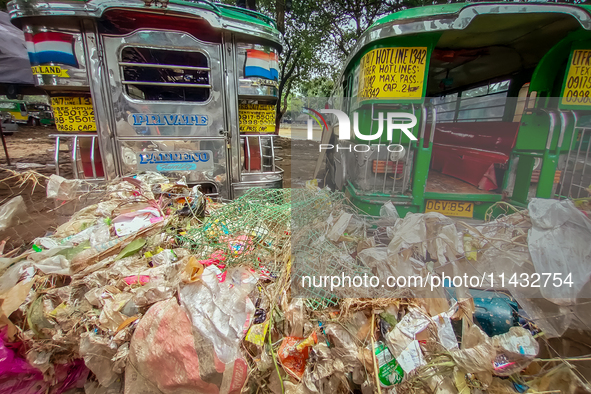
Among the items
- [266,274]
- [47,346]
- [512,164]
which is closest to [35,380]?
[47,346]

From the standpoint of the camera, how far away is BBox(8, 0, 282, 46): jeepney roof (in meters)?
2.57

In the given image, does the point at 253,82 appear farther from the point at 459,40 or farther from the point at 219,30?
the point at 459,40

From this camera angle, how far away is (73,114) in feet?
9.68

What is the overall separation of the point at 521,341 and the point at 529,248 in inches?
25.0

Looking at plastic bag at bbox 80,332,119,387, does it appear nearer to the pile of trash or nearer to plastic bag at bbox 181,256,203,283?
the pile of trash

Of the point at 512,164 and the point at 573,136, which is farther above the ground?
the point at 573,136

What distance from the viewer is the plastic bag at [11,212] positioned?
2224 mm

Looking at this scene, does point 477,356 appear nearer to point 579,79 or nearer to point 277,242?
point 277,242

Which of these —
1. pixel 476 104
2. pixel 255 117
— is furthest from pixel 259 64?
pixel 476 104

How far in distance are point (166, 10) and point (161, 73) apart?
4.67 feet

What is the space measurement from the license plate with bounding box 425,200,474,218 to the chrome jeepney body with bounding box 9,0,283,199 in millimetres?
2100

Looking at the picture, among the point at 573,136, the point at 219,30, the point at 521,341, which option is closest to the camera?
the point at 521,341

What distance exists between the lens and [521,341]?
4.32 feet

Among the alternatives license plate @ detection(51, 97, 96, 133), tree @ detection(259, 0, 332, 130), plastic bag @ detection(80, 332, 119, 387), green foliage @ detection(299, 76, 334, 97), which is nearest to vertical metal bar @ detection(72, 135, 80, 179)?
license plate @ detection(51, 97, 96, 133)
